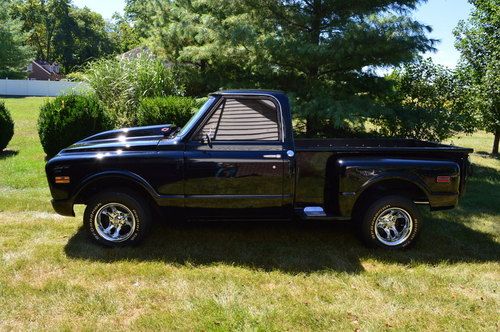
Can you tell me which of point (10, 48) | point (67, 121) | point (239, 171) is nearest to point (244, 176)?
point (239, 171)

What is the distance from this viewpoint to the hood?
494 cm

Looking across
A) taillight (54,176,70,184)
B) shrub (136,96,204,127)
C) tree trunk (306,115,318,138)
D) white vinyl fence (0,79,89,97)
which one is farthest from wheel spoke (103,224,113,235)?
white vinyl fence (0,79,89,97)

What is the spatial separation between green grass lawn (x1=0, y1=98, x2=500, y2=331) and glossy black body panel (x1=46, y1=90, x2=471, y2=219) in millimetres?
530

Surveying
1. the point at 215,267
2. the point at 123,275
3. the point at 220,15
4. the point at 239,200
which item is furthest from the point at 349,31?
the point at 123,275

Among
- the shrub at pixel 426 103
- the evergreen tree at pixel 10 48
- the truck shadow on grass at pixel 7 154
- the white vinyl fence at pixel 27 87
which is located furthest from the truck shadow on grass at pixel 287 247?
the evergreen tree at pixel 10 48

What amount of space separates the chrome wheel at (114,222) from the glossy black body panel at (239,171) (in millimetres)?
277

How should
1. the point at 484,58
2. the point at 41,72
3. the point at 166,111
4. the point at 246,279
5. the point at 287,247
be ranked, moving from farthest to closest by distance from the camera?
the point at 41,72, the point at 484,58, the point at 166,111, the point at 287,247, the point at 246,279

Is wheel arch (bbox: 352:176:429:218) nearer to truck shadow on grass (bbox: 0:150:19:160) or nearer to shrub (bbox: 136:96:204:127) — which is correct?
shrub (bbox: 136:96:204:127)

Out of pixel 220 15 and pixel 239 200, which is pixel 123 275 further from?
pixel 220 15

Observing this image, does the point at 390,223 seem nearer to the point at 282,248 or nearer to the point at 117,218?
the point at 282,248

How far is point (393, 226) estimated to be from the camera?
5113mm

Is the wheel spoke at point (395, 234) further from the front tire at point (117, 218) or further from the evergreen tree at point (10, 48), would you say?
the evergreen tree at point (10, 48)

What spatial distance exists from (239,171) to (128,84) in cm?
831

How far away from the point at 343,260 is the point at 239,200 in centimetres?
135
